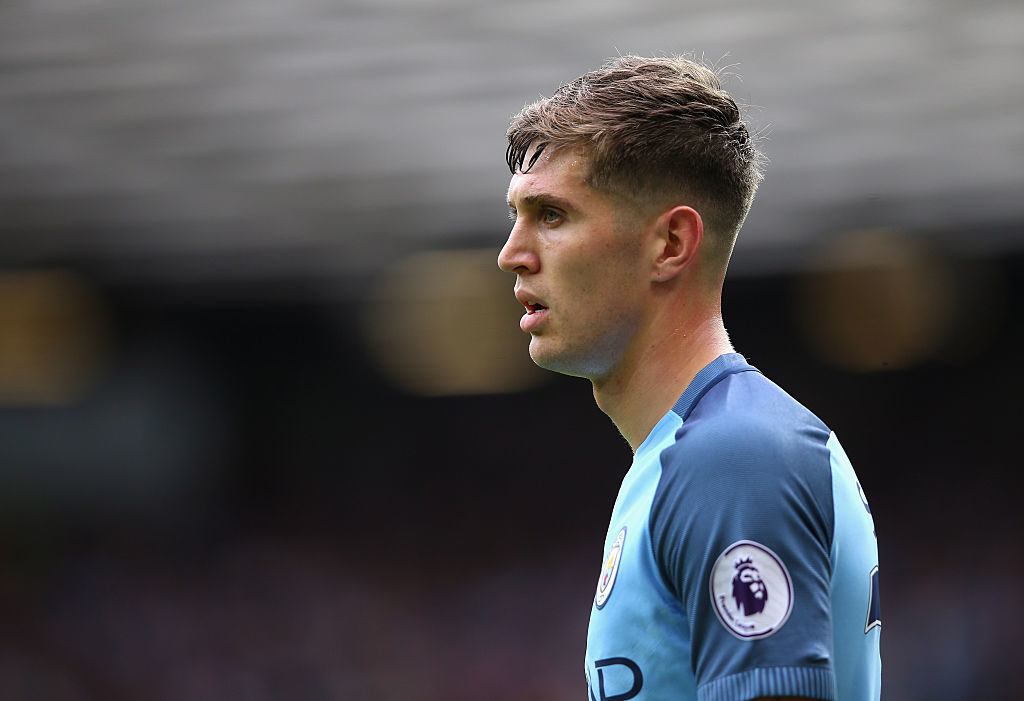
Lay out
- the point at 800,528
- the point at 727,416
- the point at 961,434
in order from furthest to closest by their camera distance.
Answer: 1. the point at 961,434
2. the point at 727,416
3. the point at 800,528

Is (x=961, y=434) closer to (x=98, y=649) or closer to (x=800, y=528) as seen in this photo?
(x=98, y=649)

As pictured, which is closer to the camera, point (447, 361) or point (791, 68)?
point (791, 68)

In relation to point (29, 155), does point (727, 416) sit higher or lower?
lower

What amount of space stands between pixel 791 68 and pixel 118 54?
13.3 ft

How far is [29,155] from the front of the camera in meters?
8.07

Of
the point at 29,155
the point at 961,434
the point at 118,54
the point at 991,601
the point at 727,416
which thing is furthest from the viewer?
the point at 961,434

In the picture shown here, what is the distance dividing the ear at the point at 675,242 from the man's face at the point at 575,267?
3cm

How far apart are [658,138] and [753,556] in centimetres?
66

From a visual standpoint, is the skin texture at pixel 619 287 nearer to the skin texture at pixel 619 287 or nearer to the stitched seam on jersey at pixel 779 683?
the skin texture at pixel 619 287

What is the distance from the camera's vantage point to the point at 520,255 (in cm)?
166

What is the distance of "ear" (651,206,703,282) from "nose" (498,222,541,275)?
0.18 meters

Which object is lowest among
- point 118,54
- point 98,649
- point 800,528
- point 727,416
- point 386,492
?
point 98,649

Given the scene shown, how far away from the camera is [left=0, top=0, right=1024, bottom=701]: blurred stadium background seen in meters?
6.59

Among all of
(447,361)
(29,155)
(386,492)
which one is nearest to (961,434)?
(447,361)
